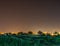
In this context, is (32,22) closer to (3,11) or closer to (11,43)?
(3,11)

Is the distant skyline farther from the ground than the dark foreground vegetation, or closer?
farther from the ground

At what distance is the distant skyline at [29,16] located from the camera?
7516 mm

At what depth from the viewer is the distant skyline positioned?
7516 millimetres

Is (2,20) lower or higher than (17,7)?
lower

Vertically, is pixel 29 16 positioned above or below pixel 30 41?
above

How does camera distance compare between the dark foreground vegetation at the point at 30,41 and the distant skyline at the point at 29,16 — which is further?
the distant skyline at the point at 29,16

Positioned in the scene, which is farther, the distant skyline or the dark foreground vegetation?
the distant skyline

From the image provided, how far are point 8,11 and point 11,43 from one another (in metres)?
4.07

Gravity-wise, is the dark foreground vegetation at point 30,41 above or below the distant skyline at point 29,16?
below

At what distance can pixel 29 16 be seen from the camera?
7625 mm

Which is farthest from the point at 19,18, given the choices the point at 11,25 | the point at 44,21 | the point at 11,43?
the point at 11,43

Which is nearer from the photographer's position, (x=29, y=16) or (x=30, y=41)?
(x=30, y=41)

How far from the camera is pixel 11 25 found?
7.52m

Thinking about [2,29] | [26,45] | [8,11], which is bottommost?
[26,45]
